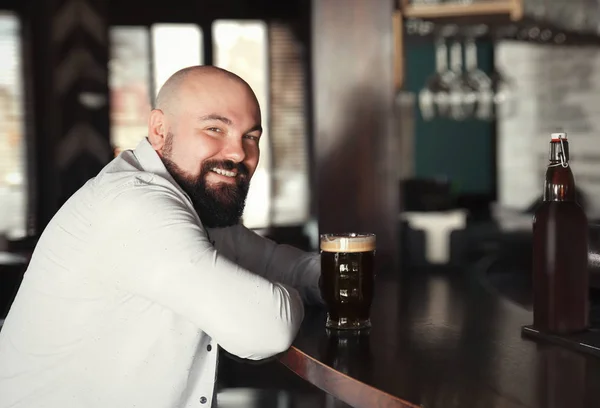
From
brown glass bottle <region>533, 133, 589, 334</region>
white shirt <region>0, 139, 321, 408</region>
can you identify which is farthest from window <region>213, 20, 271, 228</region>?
brown glass bottle <region>533, 133, 589, 334</region>

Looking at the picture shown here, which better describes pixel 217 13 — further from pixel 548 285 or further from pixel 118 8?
pixel 548 285

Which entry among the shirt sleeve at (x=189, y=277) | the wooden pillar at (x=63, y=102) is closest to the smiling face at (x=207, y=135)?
the shirt sleeve at (x=189, y=277)

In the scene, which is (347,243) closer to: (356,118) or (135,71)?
(356,118)

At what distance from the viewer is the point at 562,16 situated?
390cm

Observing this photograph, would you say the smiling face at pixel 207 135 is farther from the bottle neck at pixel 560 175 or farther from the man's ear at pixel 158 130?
the bottle neck at pixel 560 175

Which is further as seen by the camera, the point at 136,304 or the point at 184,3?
the point at 184,3

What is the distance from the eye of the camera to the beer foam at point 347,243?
1.44 meters

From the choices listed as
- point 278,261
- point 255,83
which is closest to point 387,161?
point 278,261

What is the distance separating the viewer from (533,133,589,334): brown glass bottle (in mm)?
1273

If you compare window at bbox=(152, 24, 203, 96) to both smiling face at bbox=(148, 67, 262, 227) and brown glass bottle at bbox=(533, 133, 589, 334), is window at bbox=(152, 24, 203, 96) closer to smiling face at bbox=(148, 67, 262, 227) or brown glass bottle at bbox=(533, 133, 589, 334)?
smiling face at bbox=(148, 67, 262, 227)

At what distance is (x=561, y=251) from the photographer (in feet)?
4.18

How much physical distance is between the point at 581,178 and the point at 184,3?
2.71 metres

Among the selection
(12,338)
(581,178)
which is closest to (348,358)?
(12,338)

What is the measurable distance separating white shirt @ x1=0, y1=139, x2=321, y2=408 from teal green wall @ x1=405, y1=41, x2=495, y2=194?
4.25 metres
